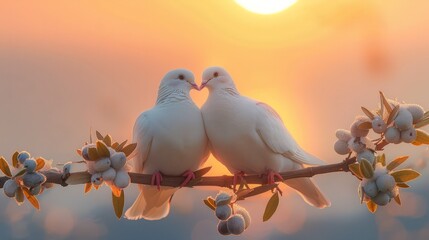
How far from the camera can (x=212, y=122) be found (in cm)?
242

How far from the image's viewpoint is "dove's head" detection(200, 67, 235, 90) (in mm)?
2723

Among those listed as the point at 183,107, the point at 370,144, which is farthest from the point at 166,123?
the point at 370,144

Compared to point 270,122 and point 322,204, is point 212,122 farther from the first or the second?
point 322,204

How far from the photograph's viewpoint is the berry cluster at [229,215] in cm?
167

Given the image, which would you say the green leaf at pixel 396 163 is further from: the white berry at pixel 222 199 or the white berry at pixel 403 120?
the white berry at pixel 222 199

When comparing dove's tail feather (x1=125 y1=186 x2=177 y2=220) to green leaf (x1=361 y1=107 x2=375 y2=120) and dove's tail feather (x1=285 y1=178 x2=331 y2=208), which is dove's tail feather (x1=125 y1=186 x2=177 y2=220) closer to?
dove's tail feather (x1=285 y1=178 x2=331 y2=208)

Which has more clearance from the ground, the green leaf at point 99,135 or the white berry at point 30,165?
the green leaf at point 99,135

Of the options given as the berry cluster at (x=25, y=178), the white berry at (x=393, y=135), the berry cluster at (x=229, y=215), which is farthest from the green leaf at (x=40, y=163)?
the white berry at (x=393, y=135)

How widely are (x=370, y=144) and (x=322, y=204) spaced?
1.31 m

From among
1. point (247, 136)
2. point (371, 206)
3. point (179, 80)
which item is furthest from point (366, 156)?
point (179, 80)

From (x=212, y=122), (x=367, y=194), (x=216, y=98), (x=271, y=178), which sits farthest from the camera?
(x=216, y=98)

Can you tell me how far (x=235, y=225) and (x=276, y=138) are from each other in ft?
3.47

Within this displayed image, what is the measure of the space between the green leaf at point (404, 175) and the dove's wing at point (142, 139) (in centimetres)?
121

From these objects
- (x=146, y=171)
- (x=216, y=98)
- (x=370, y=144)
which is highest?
(x=216, y=98)
